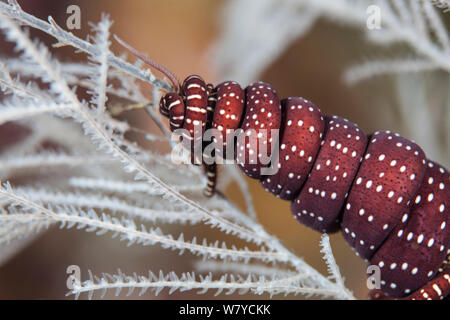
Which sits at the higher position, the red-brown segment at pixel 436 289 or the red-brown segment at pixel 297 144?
the red-brown segment at pixel 297 144

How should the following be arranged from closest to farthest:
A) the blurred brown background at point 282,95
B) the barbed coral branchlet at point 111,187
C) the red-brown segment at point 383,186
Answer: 1. the barbed coral branchlet at point 111,187
2. the red-brown segment at point 383,186
3. the blurred brown background at point 282,95

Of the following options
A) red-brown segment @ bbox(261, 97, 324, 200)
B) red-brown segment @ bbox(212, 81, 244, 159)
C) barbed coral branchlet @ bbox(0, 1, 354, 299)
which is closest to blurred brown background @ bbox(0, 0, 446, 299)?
barbed coral branchlet @ bbox(0, 1, 354, 299)

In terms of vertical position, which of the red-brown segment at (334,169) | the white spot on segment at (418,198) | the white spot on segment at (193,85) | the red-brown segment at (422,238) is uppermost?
the white spot on segment at (193,85)

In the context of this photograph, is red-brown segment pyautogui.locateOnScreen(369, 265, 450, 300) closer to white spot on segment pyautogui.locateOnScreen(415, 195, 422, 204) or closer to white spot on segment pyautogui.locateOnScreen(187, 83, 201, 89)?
white spot on segment pyautogui.locateOnScreen(415, 195, 422, 204)

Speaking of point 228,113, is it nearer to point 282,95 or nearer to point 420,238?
point 420,238

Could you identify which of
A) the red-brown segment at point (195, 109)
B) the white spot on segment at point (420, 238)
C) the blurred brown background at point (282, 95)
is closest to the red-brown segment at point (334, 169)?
the white spot on segment at point (420, 238)

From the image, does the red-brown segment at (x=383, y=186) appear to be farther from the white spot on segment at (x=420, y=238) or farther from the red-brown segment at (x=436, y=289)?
the red-brown segment at (x=436, y=289)
